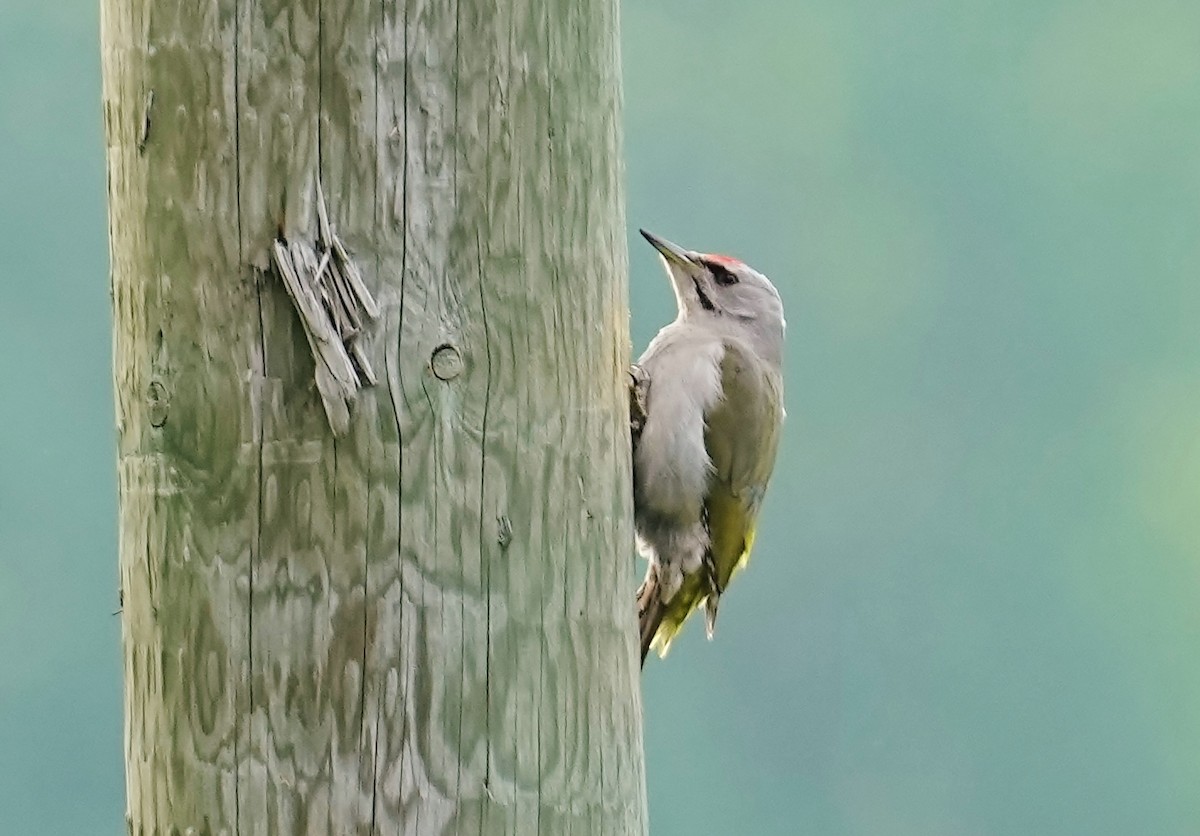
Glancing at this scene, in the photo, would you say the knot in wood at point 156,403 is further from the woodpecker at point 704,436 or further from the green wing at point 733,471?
the green wing at point 733,471

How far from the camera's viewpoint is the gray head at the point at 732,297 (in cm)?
455

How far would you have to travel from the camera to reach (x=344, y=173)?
2453mm

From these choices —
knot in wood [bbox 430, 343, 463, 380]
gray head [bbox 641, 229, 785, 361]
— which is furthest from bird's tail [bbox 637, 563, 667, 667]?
knot in wood [bbox 430, 343, 463, 380]

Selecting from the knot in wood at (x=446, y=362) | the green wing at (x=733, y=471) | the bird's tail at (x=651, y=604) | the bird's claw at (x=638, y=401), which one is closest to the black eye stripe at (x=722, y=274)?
the green wing at (x=733, y=471)

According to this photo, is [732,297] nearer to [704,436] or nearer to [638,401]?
[704,436]

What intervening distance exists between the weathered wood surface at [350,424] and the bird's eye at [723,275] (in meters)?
1.95

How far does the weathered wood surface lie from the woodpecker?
1.17m

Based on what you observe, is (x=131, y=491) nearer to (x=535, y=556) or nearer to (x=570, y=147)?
(x=535, y=556)

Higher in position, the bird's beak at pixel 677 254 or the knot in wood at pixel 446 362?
the bird's beak at pixel 677 254

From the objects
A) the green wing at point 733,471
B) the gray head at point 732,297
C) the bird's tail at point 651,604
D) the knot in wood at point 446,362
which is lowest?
the bird's tail at point 651,604

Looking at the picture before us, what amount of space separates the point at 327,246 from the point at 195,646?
694mm

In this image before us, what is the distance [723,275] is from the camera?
15.0ft

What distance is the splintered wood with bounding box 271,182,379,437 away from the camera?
244 cm

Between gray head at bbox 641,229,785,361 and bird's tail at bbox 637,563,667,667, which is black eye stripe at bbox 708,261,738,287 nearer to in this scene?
gray head at bbox 641,229,785,361
